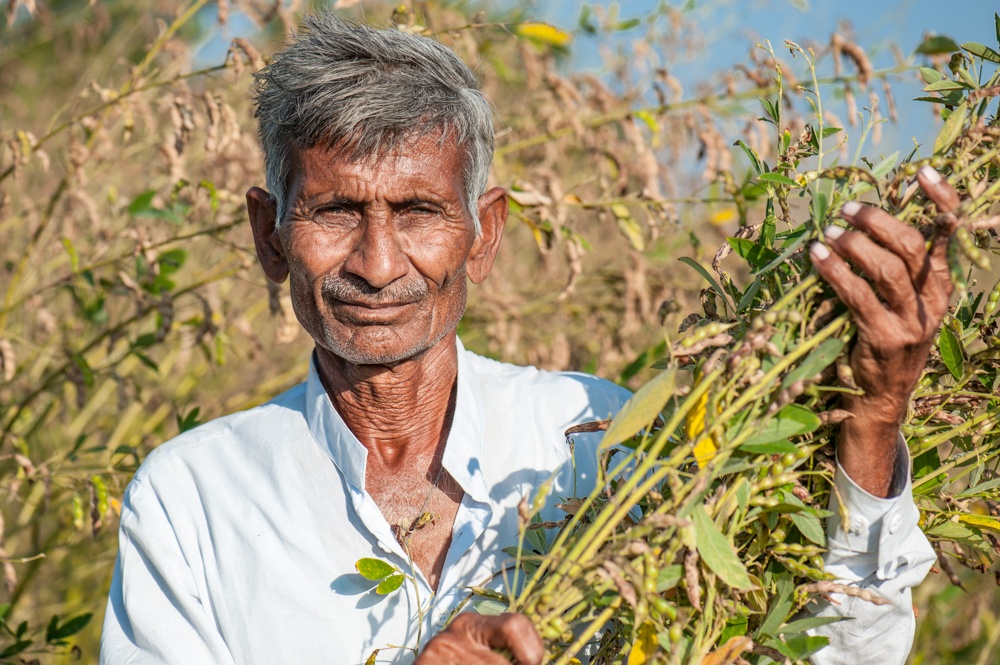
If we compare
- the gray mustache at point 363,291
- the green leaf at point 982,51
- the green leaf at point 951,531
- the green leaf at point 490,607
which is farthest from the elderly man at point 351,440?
the green leaf at point 982,51

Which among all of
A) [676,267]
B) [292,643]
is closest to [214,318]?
[292,643]

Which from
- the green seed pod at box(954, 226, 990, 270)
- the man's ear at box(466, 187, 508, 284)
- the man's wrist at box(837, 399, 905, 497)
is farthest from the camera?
the man's ear at box(466, 187, 508, 284)

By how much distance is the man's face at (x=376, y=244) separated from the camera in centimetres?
168

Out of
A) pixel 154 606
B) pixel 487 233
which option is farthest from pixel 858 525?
pixel 154 606

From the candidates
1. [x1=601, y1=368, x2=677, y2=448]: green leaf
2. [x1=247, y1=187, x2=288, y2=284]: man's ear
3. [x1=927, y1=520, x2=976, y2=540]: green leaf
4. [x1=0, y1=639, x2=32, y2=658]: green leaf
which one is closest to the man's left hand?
[x1=601, y1=368, x2=677, y2=448]: green leaf

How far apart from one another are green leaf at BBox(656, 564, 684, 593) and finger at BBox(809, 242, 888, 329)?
14.7 inches

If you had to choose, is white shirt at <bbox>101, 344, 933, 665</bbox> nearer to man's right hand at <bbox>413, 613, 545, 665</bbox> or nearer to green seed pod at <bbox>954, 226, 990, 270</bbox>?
man's right hand at <bbox>413, 613, 545, 665</bbox>

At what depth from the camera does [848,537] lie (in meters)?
1.30

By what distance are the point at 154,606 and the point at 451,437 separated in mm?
588

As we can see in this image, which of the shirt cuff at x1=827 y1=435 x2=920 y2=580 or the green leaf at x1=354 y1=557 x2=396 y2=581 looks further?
the green leaf at x1=354 y1=557 x2=396 y2=581

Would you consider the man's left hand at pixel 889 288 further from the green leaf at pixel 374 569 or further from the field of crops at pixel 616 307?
the green leaf at pixel 374 569

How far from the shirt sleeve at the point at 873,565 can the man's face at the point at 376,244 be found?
80 cm

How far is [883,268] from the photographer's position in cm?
115

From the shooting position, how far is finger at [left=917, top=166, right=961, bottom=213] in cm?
114
